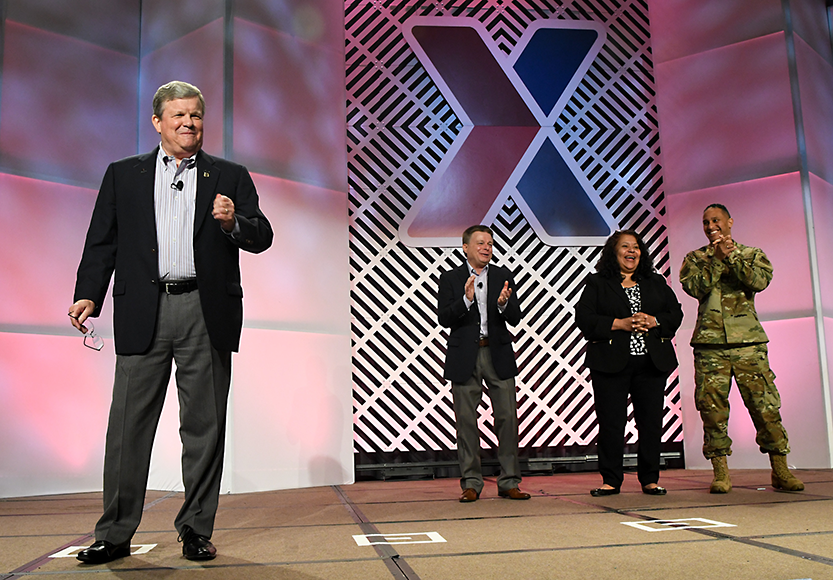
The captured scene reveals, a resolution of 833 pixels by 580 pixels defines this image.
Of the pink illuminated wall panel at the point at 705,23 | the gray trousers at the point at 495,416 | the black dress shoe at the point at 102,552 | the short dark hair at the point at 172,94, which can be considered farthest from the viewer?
the pink illuminated wall panel at the point at 705,23

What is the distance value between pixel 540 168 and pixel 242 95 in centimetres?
199

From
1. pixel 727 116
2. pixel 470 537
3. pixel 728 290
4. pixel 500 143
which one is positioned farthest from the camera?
pixel 500 143

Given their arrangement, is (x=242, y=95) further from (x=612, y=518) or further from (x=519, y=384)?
(x=612, y=518)

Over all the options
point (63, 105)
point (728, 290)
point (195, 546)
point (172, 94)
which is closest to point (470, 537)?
point (195, 546)

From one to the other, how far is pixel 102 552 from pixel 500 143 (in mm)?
3647

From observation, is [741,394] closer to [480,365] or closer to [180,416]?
[480,365]

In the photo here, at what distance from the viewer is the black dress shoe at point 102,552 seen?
6.00 feet

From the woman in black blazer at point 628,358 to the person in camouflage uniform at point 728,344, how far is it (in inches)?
7.1

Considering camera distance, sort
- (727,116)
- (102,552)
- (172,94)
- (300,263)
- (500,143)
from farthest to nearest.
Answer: (500,143) < (727,116) < (300,263) < (172,94) < (102,552)

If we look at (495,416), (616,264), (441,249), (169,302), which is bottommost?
(495,416)

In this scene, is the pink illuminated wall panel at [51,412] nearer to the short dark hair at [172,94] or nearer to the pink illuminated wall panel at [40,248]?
the pink illuminated wall panel at [40,248]

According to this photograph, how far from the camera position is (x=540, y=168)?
4816mm

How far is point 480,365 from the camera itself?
3377 millimetres

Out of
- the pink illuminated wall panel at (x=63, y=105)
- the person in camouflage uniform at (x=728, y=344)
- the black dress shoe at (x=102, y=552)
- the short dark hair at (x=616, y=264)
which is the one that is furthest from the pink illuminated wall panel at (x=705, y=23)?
the black dress shoe at (x=102, y=552)
